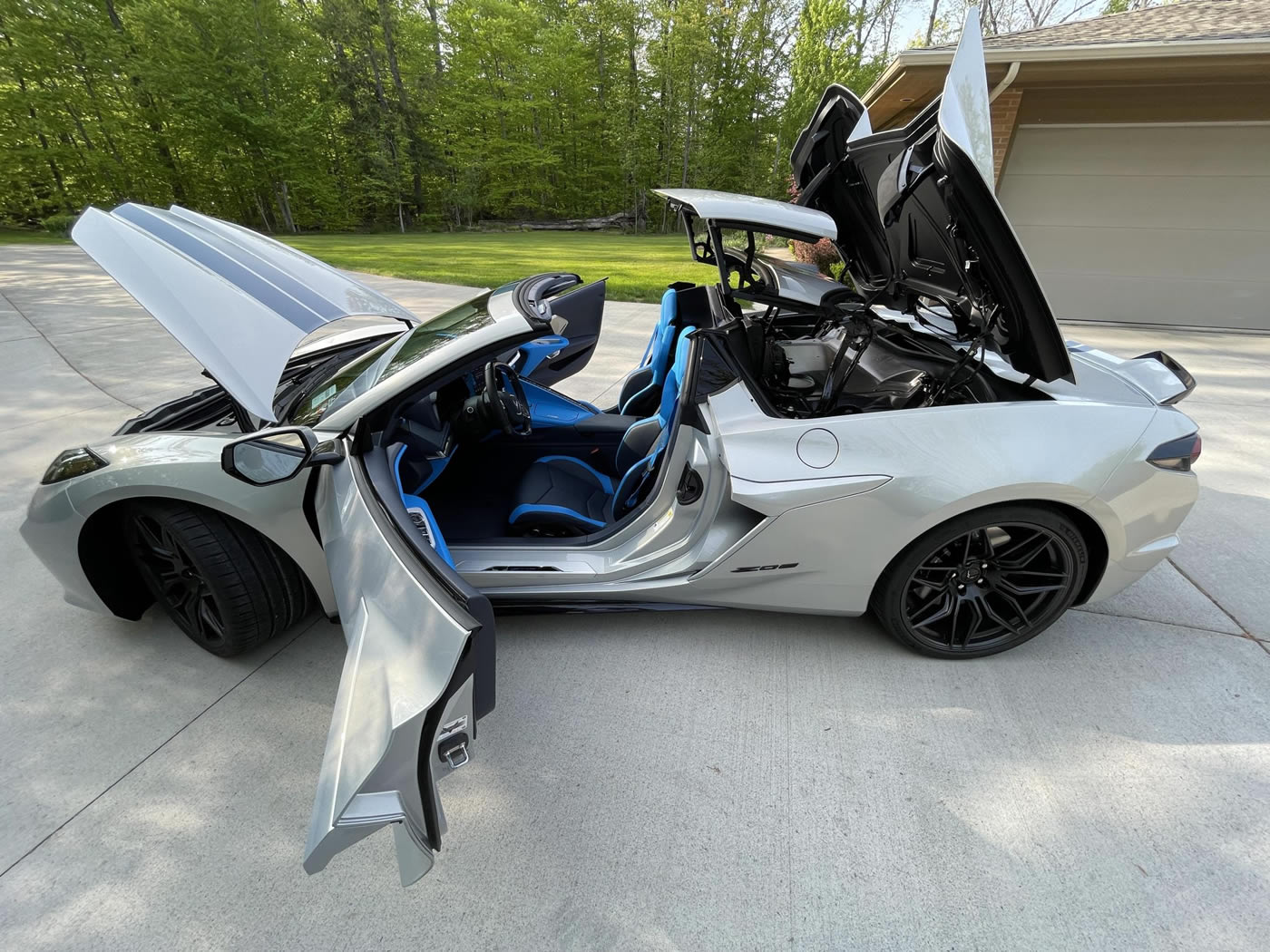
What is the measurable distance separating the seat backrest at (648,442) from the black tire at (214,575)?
1237 mm

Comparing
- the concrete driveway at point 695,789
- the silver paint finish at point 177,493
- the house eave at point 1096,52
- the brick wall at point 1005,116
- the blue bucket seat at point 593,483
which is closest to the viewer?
the concrete driveway at point 695,789

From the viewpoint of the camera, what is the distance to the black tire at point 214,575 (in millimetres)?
1898

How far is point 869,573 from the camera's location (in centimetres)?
199

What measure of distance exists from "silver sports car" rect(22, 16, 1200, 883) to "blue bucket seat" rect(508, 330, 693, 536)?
0.02 m

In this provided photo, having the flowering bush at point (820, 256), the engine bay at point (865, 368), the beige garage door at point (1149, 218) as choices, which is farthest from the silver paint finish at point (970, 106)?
the flowering bush at point (820, 256)

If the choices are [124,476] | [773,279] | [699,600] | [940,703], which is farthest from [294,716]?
[773,279]

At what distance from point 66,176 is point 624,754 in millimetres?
32656

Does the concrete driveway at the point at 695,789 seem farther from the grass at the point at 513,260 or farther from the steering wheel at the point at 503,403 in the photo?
the grass at the point at 513,260

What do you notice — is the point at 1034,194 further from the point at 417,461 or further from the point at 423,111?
the point at 423,111

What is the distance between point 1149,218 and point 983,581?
26.8 feet

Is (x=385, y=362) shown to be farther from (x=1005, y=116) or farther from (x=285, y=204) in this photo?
(x=285, y=204)

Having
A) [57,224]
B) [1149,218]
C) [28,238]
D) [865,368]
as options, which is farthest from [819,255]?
[57,224]

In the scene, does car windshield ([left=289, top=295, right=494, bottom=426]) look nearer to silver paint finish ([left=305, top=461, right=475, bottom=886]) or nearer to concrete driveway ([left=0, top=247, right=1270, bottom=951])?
silver paint finish ([left=305, top=461, right=475, bottom=886])

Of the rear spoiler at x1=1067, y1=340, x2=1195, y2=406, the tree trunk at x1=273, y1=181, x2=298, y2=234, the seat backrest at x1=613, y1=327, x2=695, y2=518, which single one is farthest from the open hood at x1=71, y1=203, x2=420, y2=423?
the tree trunk at x1=273, y1=181, x2=298, y2=234
